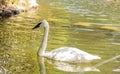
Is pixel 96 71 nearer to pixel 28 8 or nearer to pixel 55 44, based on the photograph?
pixel 55 44

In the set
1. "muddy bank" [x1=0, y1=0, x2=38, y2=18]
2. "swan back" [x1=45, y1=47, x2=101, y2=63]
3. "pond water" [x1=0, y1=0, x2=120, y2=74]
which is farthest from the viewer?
"muddy bank" [x1=0, y1=0, x2=38, y2=18]

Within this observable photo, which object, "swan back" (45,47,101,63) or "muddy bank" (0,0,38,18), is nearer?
"swan back" (45,47,101,63)

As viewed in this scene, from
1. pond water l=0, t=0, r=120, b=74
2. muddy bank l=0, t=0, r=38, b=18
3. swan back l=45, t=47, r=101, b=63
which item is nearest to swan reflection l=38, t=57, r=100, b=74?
pond water l=0, t=0, r=120, b=74

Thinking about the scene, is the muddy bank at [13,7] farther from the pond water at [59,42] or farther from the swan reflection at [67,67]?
the swan reflection at [67,67]

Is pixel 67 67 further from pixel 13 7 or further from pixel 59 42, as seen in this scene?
pixel 13 7

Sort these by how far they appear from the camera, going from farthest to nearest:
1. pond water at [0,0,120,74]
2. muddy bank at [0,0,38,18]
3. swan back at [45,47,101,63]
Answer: muddy bank at [0,0,38,18] → swan back at [45,47,101,63] → pond water at [0,0,120,74]

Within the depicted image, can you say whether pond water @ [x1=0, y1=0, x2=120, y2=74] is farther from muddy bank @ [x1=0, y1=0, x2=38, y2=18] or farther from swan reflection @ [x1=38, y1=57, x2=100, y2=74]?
muddy bank @ [x1=0, y1=0, x2=38, y2=18]

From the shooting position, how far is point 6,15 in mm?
26219

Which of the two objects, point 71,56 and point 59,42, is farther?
point 59,42

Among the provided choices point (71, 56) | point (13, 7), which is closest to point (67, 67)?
point (71, 56)

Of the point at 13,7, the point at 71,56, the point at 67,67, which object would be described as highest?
the point at 71,56

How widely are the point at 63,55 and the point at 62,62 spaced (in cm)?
22

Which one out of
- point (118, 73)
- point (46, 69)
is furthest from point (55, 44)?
point (118, 73)

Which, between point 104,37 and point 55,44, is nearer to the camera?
point 55,44
